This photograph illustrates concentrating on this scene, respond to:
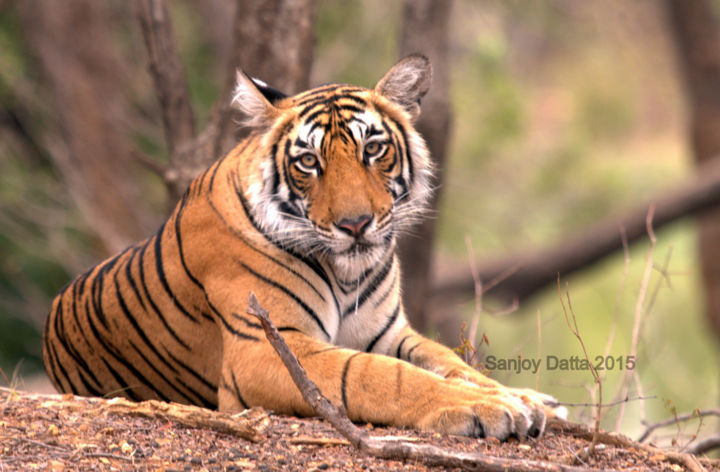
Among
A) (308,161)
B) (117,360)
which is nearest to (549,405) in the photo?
(308,161)

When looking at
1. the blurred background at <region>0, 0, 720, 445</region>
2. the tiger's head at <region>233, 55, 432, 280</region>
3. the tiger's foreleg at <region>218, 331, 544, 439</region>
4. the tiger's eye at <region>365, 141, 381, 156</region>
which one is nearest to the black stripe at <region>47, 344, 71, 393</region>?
the tiger's foreleg at <region>218, 331, 544, 439</region>

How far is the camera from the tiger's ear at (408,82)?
3621mm

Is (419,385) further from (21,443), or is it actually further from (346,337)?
(21,443)

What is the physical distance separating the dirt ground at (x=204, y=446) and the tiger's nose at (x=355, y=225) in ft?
2.20

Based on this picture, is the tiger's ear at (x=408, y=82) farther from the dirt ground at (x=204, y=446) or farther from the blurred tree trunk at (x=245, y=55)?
the blurred tree trunk at (x=245, y=55)

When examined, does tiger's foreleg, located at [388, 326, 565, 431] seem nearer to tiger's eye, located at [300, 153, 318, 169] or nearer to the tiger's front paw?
the tiger's front paw

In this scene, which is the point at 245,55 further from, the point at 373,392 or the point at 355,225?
the point at 373,392

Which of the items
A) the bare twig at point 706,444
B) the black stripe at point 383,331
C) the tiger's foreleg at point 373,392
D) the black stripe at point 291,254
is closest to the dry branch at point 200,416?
the tiger's foreleg at point 373,392

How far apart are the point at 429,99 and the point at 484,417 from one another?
3.65m

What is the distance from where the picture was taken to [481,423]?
9.11ft

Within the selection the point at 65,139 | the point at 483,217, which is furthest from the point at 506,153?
the point at 65,139

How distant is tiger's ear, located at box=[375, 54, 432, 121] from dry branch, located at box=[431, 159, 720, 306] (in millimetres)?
5849

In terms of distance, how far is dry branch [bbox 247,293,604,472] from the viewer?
7.93 ft

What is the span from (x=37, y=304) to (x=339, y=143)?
8948 millimetres
